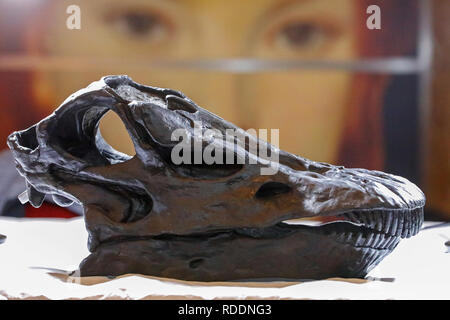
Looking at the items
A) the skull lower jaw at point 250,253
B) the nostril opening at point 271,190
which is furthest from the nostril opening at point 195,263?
the nostril opening at point 271,190

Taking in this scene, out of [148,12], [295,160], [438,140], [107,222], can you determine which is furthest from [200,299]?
[438,140]

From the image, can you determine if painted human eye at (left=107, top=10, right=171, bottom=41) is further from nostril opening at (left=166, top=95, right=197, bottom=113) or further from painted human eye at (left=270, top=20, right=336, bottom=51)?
nostril opening at (left=166, top=95, right=197, bottom=113)

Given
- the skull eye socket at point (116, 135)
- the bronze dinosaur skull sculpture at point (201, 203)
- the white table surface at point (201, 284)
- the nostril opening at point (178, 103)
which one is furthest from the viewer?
the skull eye socket at point (116, 135)

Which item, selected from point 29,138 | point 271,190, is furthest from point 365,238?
point 29,138

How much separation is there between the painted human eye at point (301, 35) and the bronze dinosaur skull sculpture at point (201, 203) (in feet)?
5.61

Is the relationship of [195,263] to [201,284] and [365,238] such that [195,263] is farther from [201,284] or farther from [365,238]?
[365,238]

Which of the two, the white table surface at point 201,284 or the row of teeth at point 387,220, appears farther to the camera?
the row of teeth at point 387,220

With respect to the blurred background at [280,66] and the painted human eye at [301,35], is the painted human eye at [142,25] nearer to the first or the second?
the blurred background at [280,66]

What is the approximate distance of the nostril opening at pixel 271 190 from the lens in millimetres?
1742

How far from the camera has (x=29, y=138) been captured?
1.92 m

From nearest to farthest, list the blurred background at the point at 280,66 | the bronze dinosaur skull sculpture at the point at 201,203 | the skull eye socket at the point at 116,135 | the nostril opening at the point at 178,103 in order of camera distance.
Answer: the bronze dinosaur skull sculpture at the point at 201,203, the nostril opening at the point at 178,103, the skull eye socket at the point at 116,135, the blurred background at the point at 280,66

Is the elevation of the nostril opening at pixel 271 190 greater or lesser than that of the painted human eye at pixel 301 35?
lesser

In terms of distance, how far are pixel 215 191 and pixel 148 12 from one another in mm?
1976

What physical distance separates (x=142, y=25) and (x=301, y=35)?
3.06ft
